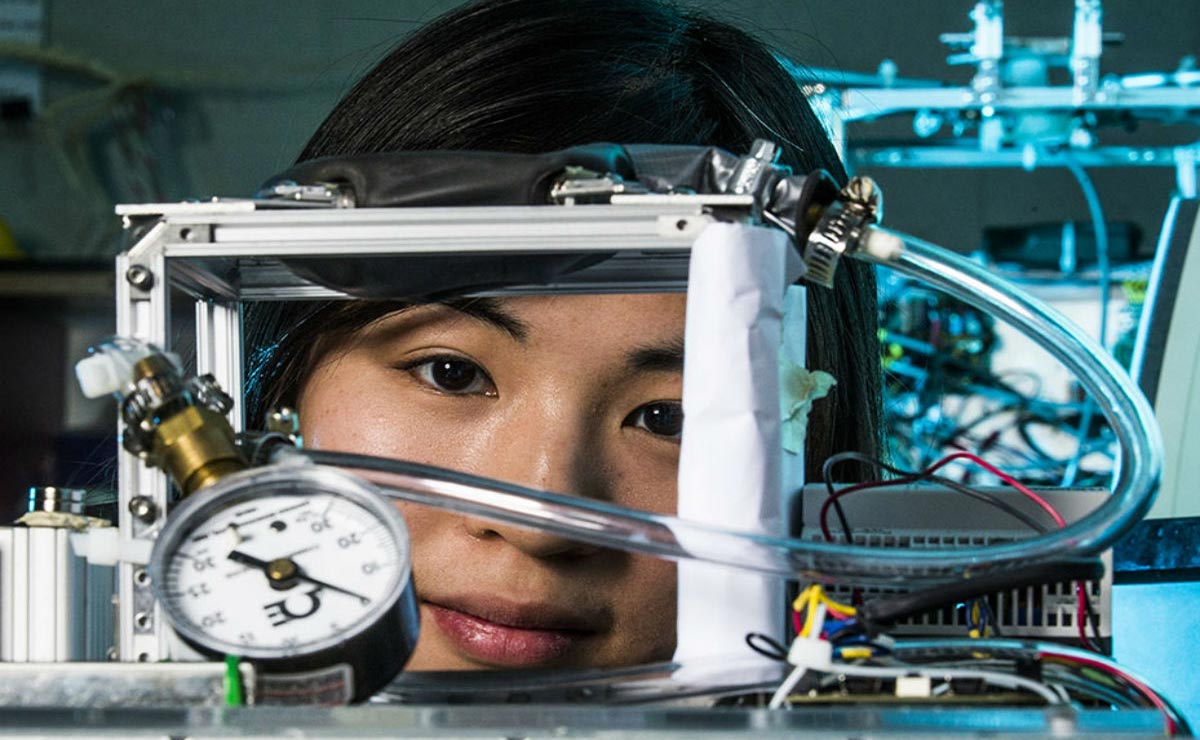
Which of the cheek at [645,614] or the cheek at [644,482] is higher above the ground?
the cheek at [644,482]

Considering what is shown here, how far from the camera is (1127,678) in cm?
65

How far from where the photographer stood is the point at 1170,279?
62.1 inches

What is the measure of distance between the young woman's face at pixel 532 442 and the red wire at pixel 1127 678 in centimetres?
39

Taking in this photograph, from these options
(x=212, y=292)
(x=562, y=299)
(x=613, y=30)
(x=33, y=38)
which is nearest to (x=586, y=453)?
(x=562, y=299)

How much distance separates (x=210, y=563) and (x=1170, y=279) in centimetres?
133

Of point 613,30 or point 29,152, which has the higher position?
point 29,152

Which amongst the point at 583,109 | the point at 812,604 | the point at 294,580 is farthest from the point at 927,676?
the point at 583,109

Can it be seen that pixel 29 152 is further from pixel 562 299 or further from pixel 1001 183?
pixel 562 299

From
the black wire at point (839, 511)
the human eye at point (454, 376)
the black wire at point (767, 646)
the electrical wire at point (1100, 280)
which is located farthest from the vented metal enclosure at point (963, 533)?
the electrical wire at point (1100, 280)

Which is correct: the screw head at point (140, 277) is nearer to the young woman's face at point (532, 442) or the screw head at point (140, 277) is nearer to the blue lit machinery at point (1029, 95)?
the young woman's face at point (532, 442)

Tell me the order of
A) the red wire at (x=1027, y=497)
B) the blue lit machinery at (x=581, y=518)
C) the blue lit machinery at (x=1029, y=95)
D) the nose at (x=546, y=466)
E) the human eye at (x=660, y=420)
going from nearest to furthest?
the blue lit machinery at (x=581, y=518), the red wire at (x=1027, y=497), the nose at (x=546, y=466), the human eye at (x=660, y=420), the blue lit machinery at (x=1029, y=95)

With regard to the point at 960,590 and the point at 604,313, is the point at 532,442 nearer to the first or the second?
the point at 604,313

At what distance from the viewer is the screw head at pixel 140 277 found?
2.33ft

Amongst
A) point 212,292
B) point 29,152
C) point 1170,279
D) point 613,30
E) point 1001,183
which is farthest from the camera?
point 1001,183
